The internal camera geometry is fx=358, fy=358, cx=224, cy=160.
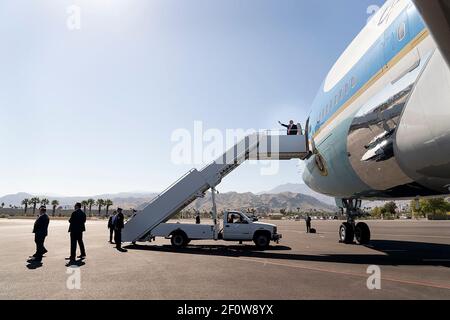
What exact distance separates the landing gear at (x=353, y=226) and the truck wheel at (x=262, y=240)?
16.5 ft

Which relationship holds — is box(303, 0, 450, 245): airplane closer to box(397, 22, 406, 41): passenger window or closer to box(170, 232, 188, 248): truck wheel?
box(397, 22, 406, 41): passenger window

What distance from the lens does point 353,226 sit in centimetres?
2033

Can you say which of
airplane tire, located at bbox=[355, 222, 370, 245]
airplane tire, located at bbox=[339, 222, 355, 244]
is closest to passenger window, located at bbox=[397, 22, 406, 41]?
airplane tire, located at bbox=[355, 222, 370, 245]

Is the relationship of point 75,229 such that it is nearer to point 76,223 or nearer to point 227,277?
point 76,223

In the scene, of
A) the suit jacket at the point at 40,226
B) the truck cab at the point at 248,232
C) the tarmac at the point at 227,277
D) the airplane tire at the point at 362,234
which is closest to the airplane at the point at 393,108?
the tarmac at the point at 227,277

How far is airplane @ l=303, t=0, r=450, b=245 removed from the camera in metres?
8.02

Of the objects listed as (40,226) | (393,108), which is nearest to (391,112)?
(393,108)

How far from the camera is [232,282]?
8516 mm

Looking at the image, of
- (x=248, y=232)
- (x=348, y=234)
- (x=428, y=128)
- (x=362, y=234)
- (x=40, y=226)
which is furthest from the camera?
(x=348, y=234)

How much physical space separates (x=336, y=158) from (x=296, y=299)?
29.9 feet

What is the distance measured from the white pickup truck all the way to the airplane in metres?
4.46

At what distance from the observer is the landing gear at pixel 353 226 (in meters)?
19.2

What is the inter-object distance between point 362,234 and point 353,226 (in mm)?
1135
